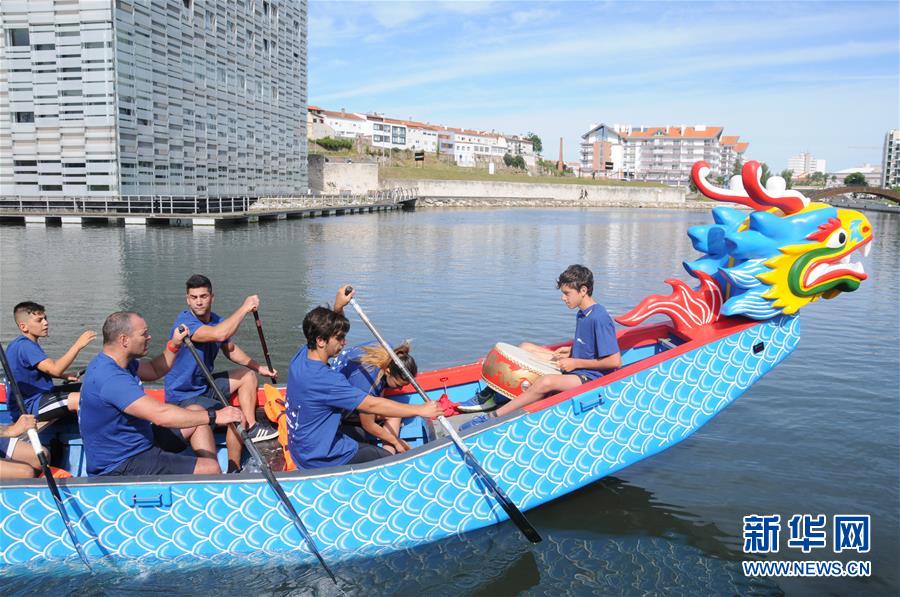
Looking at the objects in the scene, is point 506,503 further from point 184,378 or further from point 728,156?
point 728,156

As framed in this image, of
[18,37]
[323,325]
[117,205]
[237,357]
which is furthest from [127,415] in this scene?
[18,37]

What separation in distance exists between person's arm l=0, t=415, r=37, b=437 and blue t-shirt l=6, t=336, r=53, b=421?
29.5 inches

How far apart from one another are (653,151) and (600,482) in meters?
137

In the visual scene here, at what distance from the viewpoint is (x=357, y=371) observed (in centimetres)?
571

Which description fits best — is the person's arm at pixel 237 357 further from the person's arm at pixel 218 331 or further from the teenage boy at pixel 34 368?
the teenage boy at pixel 34 368

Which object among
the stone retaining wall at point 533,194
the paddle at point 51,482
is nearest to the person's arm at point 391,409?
the paddle at point 51,482

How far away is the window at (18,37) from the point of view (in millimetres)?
34969

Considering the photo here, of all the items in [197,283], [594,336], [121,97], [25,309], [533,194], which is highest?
[121,97]

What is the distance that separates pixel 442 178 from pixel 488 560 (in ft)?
270

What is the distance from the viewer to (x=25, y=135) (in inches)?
1396

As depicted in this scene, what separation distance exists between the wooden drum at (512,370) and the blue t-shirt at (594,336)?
0.31m

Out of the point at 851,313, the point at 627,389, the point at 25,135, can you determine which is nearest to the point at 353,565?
the point at 627,389

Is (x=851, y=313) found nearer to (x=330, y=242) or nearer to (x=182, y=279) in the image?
(x=182, y=279)

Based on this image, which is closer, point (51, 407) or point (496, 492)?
point (496, 492)
